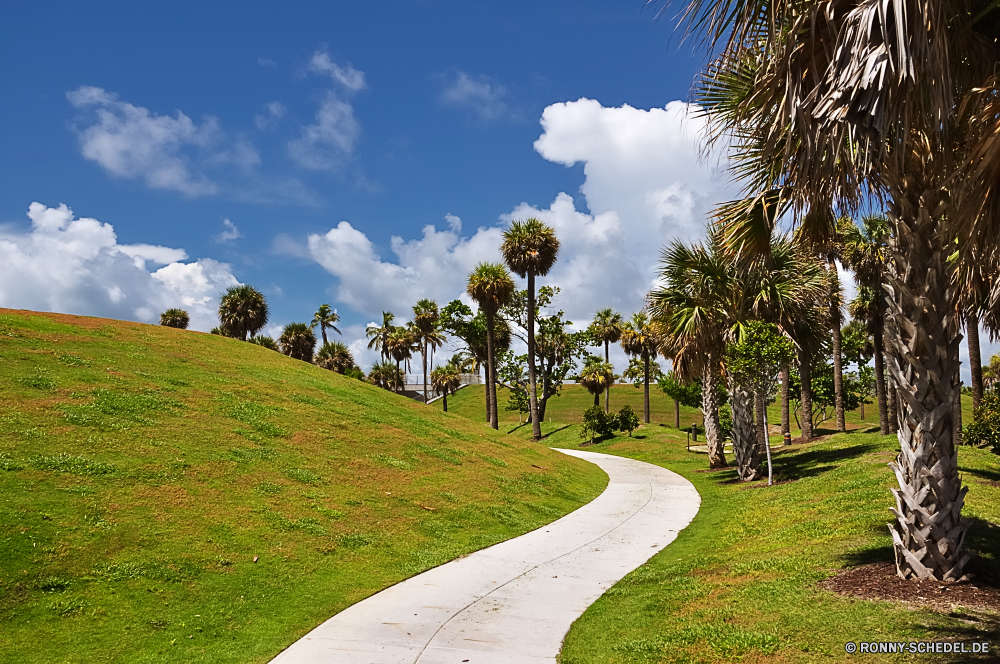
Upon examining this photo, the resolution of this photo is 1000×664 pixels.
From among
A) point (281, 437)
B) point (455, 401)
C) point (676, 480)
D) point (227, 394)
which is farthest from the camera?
point (455, 401)

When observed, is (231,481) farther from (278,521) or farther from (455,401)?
(455,401)

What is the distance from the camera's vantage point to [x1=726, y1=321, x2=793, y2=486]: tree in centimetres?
1984

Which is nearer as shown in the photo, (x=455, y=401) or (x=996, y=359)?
(x=996, y=359)

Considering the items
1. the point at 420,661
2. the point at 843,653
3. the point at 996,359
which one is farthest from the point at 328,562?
the point at 996,359

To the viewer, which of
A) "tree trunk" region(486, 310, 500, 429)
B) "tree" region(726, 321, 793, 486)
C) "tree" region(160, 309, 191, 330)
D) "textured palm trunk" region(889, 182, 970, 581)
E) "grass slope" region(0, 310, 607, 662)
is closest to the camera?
"textured palm trunk" region(889, 182, 970, 581)

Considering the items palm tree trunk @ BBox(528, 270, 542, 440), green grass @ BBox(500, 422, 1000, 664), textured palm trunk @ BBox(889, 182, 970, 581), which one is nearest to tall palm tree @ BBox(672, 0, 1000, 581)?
textured palm trunk @ BBox(889, 182, 970, 581)

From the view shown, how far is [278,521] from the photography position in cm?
1203

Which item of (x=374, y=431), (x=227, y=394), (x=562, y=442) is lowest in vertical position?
(x=562, y=442)

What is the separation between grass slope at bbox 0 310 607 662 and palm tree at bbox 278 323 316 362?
42.5 m

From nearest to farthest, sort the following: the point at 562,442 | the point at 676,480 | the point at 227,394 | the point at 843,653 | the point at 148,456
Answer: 1. the point at 843,653
2. the point at 148,456
3. the point at 227,394
4. the point at 676,480
5. the point at 562,442

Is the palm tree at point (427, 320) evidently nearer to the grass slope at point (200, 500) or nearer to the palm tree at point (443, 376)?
the palm tree at point (443, 376)

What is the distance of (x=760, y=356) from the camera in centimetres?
2006

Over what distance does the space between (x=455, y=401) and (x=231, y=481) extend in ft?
264

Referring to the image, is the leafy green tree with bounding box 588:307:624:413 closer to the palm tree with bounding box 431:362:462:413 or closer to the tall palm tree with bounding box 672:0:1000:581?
the palm tree with bounding box 431:362:462:413
